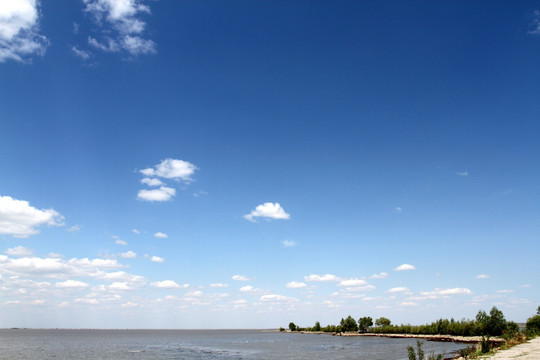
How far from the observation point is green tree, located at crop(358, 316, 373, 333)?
630ft

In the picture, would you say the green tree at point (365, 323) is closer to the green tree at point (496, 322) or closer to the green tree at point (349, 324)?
the green tree at point (349, 324)

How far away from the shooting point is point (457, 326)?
12544cm

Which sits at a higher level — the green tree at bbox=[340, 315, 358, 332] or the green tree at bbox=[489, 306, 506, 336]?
the green tree at bbox=[489, 306, 506, 336]

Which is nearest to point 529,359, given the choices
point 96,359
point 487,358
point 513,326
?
point 487,358

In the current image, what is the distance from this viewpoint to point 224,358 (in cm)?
7556

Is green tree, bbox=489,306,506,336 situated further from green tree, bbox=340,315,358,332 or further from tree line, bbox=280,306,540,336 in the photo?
green tree, bbox=340,315,358,332

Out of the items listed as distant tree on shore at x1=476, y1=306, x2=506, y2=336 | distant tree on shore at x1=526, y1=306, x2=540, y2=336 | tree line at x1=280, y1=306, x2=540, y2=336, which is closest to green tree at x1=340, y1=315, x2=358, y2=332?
tree line at x1=280, y1=306, x2=540, y2=336

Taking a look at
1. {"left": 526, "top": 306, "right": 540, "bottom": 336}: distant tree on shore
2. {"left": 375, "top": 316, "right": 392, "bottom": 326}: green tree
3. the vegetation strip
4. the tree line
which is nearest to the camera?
the vegetation strip

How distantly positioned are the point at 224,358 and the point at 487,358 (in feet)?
173

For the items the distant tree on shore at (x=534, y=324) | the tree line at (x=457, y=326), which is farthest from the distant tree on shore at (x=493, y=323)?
the distant tree on shore at (x=534, y=324)

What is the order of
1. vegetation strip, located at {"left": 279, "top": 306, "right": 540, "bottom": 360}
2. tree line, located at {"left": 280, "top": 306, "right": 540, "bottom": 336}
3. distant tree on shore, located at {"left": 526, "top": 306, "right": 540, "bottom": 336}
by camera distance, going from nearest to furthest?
vegetation strip, located at {"left": 279, "top": 306, "right": 540, "bottom": 360} < distant tree on shore, located at {"left": 526, "top": 306, "right": 540, "bottom": 336} < tree line, located at {"left": 280, "top": 306, "right": 540, "bottom": 336}

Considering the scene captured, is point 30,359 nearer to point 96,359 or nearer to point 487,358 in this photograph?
point 96,359

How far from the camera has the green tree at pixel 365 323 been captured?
191875mm

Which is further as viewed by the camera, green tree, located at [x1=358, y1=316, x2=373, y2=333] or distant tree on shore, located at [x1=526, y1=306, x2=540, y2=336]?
green tree, located at [x1=358, y1=316, x2=373, y2=333]
